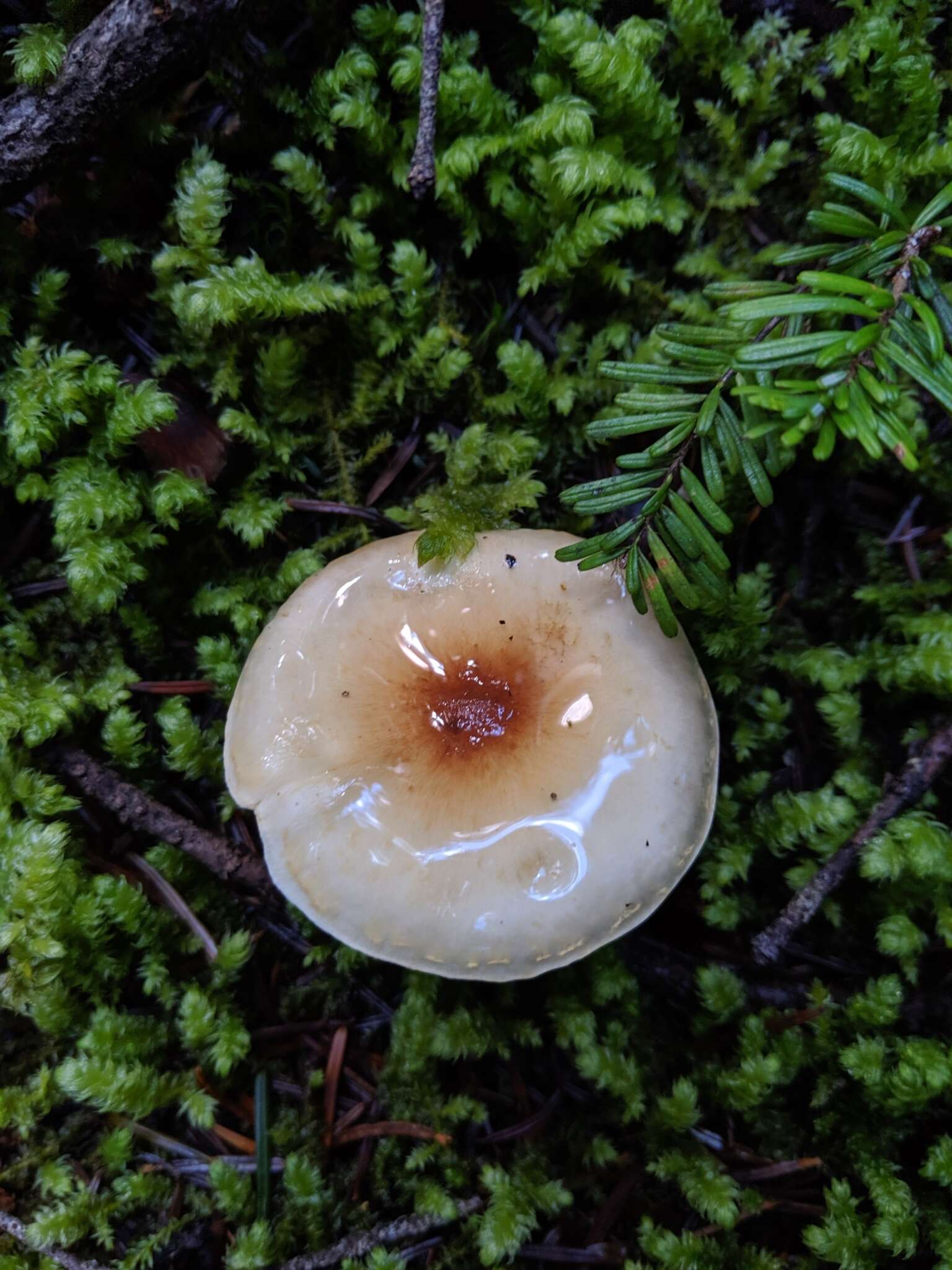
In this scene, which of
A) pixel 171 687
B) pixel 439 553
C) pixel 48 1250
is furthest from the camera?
pixel 171 687

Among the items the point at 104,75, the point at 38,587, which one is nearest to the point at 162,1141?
the point at 38,587

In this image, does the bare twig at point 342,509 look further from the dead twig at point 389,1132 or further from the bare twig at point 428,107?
the dead twig at point 389,1132

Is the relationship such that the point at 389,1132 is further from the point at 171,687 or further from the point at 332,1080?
the point at 171,687

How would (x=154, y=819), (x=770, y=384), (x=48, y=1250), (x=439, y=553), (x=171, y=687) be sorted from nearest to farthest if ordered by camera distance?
1. (x=770, y=384)
2. (x=48, y=1250)
3. (x=439, y=553)
4. (x=154, y=819)
5. (x=171, y=687)

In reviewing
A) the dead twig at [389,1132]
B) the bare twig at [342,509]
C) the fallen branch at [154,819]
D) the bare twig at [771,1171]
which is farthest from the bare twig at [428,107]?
the bare twig at [771,1171]

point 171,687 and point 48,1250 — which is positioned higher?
point 171,687

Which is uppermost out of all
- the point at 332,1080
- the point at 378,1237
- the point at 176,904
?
the point at 176,904

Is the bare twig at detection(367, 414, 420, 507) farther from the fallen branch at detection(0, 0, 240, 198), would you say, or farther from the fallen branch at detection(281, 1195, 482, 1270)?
the fallen branch at detection(281, 1195, 482, 1270)
